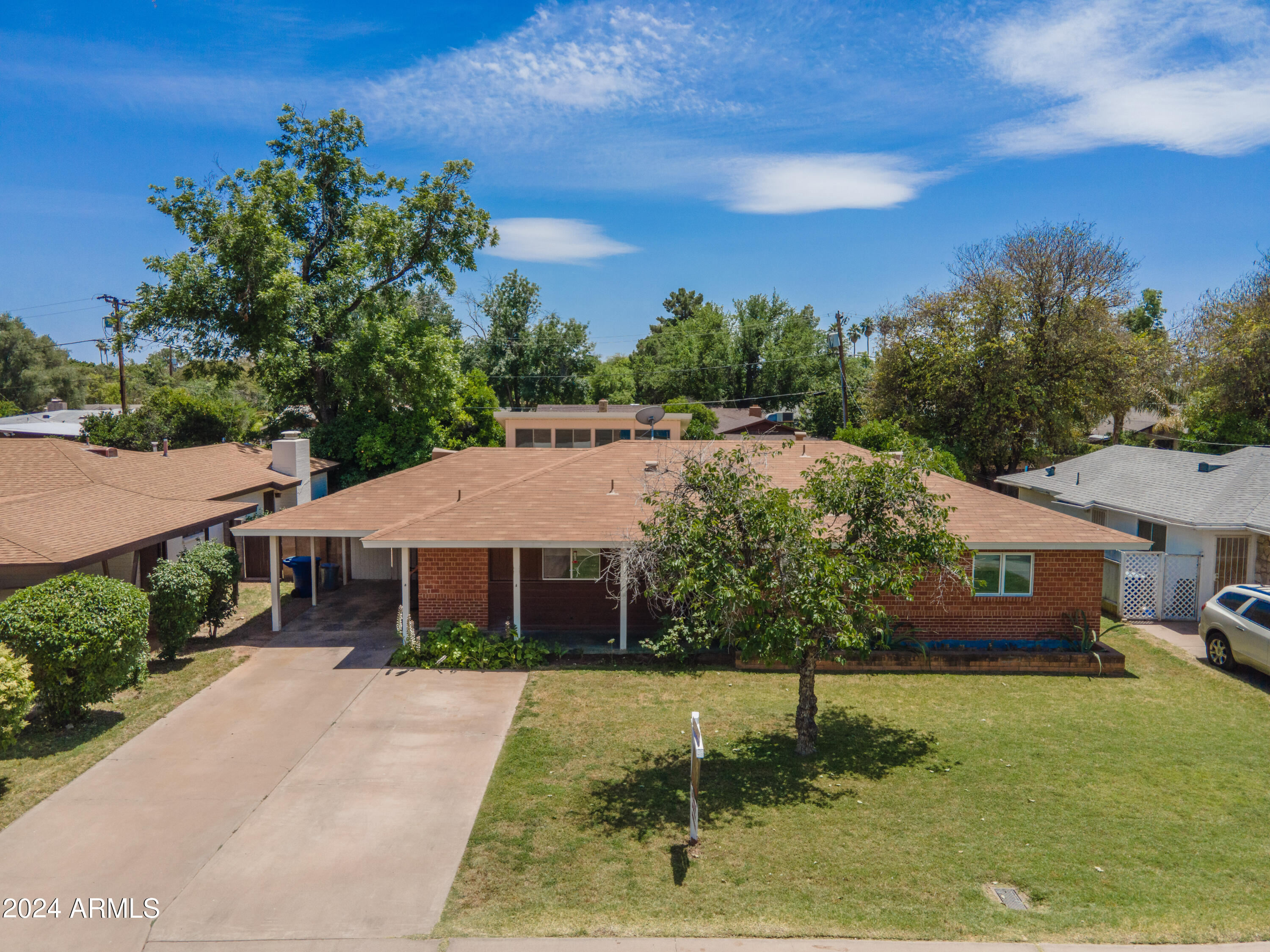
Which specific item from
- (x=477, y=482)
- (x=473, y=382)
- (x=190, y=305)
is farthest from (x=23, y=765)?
(x=473, y=382)

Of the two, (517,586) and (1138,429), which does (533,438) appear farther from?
(1138,429)

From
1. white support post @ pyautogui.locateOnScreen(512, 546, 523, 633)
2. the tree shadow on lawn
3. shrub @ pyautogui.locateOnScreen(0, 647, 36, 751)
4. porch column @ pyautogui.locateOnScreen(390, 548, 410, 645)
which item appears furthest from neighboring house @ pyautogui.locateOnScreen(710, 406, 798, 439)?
shrub @ pyautogui.locateOnScreen(0, 647, 36, 751)

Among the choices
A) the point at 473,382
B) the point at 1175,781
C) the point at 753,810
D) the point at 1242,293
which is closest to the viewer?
the point at 753,810

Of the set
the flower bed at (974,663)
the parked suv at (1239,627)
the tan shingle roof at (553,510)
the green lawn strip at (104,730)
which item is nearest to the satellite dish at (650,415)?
the tan shingle roof at (553,510)

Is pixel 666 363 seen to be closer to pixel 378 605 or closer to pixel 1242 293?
pixel 1242 293

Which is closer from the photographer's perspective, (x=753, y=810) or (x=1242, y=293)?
(x=753, y=810)

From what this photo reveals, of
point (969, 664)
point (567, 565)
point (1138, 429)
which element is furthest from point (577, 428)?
point (1138, 429)
